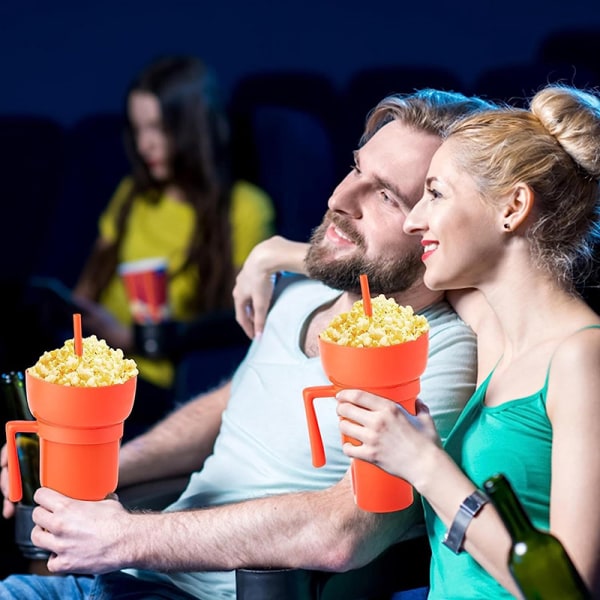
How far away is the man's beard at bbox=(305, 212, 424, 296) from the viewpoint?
5.68 ft

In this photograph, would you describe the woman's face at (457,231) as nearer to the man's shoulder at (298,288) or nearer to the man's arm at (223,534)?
the man's arm at (223,534)

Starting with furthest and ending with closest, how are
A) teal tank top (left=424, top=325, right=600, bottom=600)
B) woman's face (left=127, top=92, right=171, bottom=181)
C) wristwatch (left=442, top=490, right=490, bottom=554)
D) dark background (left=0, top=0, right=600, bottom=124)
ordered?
dark background (left=0, top=0, right=600, bottom=124) → woman's face (left=127, top=92, right=171, bottom=181) → teal tank top (left=424, top=325, right=600, bottom=600) → wristwatch (left=442, top=490, right=490, bottom=554)

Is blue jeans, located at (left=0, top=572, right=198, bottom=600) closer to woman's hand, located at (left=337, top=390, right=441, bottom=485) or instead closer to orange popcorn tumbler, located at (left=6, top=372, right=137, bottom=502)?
orange popcorn tumbler, located at (left=6, top=372, right=137, bottom=502)

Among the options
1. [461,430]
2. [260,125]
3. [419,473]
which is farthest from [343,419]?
[260,125]

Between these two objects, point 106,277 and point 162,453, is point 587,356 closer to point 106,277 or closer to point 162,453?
point 162,453

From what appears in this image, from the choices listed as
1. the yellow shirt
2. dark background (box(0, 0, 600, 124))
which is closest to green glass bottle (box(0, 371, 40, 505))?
the yellow shirt

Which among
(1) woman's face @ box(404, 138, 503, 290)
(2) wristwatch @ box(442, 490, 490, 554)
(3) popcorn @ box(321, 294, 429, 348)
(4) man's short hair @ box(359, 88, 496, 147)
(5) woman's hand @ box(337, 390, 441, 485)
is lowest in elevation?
(2) wristwatch @ box(442, 490, 490, 554)

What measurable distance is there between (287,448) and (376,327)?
454 millimetres

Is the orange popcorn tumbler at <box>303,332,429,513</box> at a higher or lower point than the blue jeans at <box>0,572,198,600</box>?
higher

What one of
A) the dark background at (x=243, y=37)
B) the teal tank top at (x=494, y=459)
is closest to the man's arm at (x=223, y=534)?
the teal tank top at (x=494, y=459)

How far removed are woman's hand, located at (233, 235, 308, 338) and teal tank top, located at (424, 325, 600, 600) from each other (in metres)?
0.53

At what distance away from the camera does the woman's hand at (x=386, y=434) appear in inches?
49.9

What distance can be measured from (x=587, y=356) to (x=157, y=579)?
80 centimetres

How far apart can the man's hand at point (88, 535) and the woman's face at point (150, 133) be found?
1.94 m
